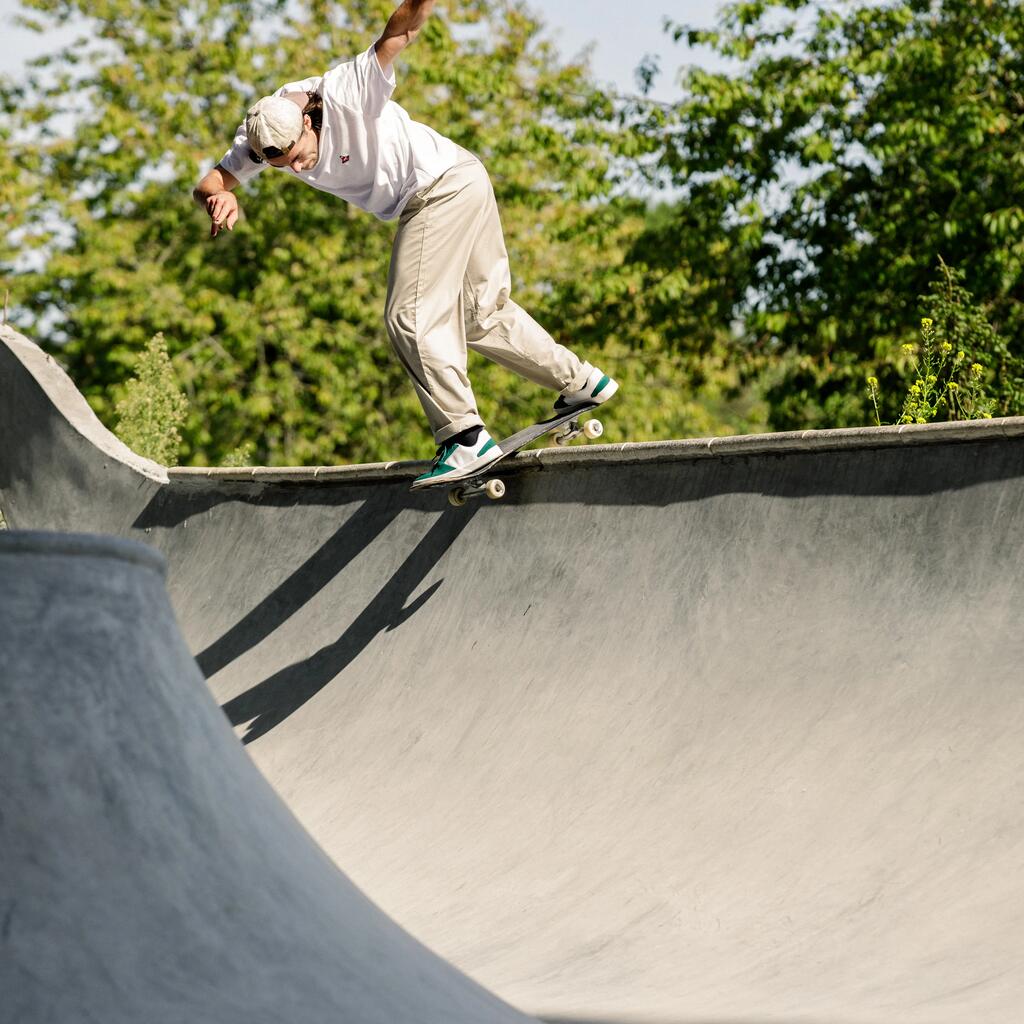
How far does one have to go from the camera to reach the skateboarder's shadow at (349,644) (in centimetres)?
625

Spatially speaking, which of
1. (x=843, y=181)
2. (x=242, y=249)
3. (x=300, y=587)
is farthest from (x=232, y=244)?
(x=300, y=587)

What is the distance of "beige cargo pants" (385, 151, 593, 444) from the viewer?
5.93 meters

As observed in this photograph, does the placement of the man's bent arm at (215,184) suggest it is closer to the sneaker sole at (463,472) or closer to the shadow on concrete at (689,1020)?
the sneaker sole at (463,472)

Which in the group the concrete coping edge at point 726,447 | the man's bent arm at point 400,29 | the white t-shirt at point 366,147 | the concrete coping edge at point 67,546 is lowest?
the concrete coping edge at point 726,447

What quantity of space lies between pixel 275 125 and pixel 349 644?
2.34 m

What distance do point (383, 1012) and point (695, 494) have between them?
3582 mm

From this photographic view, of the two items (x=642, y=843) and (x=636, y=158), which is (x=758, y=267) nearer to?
(x=636, y=158)

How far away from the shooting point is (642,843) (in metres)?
4.25

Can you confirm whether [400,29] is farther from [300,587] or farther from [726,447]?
[300,587]

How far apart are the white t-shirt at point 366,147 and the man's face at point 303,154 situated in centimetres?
4

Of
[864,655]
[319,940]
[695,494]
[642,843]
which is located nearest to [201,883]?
[319,940]

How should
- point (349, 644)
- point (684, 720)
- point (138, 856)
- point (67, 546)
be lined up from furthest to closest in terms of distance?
point (349, 644), point (684, 720), point (67, 546), point (138, 856)

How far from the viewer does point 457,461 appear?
5879 mm

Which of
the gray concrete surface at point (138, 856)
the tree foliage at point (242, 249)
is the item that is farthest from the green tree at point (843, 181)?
the gray concrete surface at point (138, 856)
